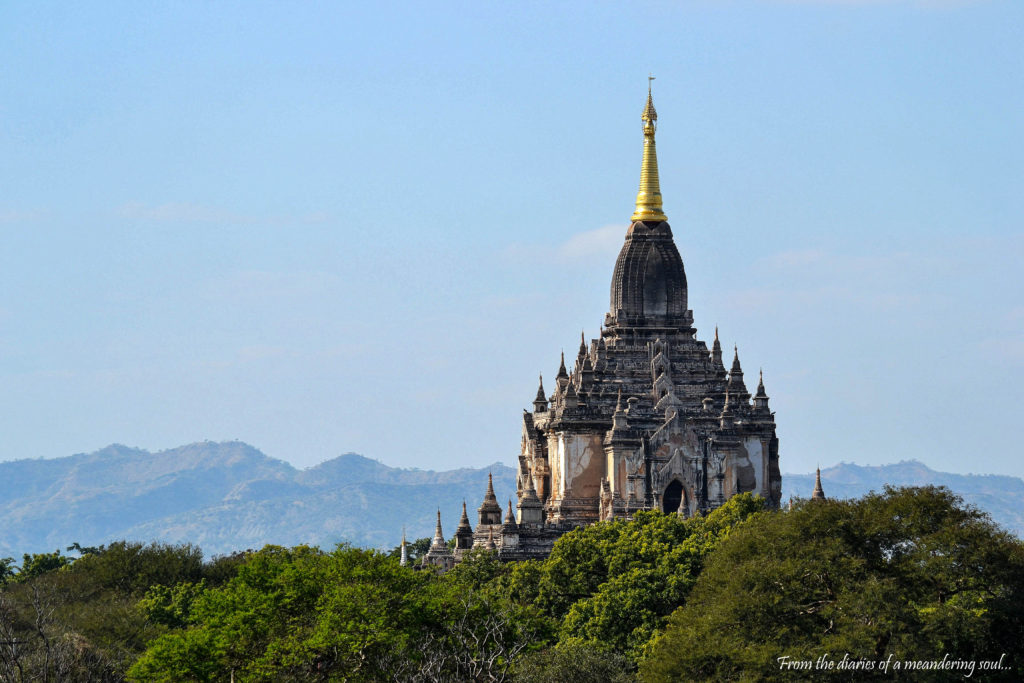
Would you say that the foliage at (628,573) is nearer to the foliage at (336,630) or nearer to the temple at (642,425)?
the foliage at (336,630)

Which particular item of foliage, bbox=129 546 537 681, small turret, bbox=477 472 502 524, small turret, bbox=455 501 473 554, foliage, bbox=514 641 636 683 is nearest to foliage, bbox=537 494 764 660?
foliage, bbox=514 641 636 683

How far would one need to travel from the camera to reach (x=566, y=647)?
60.2m

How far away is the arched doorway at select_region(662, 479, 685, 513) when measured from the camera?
3839 inches

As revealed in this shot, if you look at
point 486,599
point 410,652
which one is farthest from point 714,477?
point 410,652

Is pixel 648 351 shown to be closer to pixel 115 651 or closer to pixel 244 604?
pixel 115 651

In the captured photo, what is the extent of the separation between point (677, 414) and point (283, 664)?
4629 centimetres

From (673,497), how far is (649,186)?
17.3 meters

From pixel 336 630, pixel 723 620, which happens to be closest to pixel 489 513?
pixel 336 630

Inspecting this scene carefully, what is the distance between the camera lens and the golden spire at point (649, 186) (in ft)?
346

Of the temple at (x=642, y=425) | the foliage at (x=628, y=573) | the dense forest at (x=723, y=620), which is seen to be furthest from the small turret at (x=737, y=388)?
the dense forest at (x=723, y=620)

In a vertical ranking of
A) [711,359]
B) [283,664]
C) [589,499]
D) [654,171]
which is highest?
[654,171]

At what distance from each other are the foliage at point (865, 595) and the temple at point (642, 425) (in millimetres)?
36464

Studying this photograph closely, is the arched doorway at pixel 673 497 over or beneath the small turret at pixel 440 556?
over

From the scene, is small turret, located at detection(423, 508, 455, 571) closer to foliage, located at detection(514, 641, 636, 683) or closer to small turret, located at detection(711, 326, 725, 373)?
small turret, located at detection(711, 326, 725, 373)
